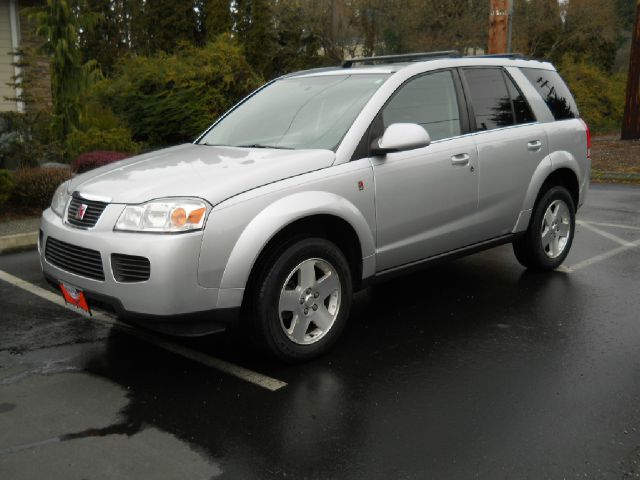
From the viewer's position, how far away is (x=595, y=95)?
90.0 ft

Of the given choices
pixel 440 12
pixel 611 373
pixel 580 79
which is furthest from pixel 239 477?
pixel 440 12

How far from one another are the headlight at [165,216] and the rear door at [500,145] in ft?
7.97

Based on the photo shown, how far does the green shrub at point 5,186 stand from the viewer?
29.5 feet

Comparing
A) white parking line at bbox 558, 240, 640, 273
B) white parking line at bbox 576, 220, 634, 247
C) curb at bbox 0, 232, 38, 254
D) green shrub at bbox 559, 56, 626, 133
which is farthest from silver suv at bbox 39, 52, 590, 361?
green shrub at bbox 559, 56, 626, 133

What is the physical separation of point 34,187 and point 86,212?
19.0 feet

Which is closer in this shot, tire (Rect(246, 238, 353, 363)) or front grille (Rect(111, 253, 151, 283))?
front grille (Rect(111, 253, 151, 283))

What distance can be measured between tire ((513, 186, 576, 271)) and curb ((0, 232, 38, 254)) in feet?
17.3

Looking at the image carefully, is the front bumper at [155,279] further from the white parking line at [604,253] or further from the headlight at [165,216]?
the white parking line at [604,253]

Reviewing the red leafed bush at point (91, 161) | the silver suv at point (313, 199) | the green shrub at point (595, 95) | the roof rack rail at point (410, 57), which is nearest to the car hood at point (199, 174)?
the silver suv at point (313, 199)

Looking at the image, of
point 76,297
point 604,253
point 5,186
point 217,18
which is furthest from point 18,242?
point 217,18

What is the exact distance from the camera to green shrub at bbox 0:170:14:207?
8984 mm

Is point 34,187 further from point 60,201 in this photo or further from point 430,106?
point 430,106

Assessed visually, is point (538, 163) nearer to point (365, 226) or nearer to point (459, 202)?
point (459, 202)

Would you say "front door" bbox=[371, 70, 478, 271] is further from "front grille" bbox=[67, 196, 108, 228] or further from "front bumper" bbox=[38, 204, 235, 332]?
"front grille" bbox=[67, 196, 108, 228]
